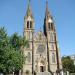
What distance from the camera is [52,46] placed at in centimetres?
6831

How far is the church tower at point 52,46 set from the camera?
216 feet

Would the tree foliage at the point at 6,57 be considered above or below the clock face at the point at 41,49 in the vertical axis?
below

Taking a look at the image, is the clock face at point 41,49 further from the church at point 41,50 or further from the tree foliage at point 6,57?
the tree foliage at point 6,57

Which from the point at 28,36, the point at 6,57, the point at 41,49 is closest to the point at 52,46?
the point at 41,49

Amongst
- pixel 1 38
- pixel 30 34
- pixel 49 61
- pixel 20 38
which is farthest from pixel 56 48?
pixel 1 38

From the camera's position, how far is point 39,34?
69.4 metres

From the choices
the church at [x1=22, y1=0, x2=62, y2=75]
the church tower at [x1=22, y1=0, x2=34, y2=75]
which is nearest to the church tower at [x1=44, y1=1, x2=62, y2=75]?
the church at [x1=22, y1=0, x2=62, y2=75]

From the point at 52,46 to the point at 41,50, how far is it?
365 centimetres

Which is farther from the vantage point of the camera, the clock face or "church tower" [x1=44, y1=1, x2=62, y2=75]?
the clock face

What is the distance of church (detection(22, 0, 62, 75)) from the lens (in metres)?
65.5

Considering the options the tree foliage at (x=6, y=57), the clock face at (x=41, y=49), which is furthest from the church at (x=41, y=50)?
the tree foliage at (x=6, y=57)

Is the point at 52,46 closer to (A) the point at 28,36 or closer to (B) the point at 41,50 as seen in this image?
(B) the point at 41,50

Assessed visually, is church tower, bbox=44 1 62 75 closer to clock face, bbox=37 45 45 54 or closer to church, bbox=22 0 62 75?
church, bbox=22 0 62 75

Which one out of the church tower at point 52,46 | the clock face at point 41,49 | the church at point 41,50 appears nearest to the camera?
the church at point 41,50
